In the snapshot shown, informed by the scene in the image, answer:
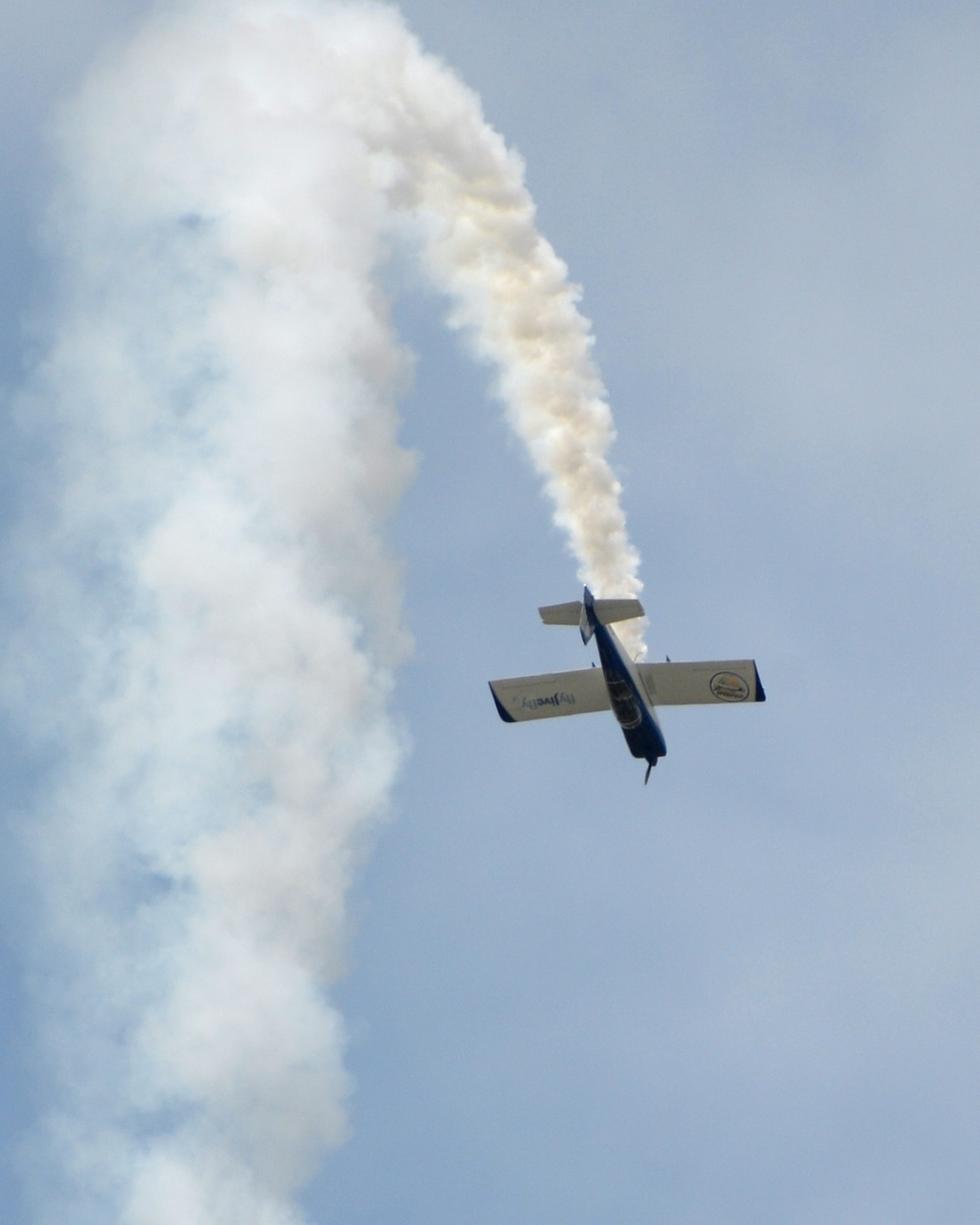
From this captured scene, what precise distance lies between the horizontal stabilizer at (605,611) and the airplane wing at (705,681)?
11.2 ft

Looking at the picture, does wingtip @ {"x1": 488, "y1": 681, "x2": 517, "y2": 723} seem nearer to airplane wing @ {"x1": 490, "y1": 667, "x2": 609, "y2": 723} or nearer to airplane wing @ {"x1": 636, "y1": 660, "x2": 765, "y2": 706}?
airplane wing @ {"x1": 490, "y1": 667, "x2": 609, "y2": 723}

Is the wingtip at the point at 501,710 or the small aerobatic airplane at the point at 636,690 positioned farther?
the wingtip at the point at 501,710

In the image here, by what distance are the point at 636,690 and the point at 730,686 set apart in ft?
11.7

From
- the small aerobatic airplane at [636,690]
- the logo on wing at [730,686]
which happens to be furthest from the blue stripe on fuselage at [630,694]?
the logo on wing at [730,686]

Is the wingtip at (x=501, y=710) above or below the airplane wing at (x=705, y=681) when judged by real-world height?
below

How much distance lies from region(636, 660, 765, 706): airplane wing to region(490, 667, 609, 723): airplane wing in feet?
5.47

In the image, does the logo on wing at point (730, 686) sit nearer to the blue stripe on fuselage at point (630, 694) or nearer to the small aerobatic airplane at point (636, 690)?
the small aerobatic airplane at point (636, 690)

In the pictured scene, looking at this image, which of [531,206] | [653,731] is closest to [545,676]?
[653,731]

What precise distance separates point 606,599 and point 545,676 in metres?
4.84

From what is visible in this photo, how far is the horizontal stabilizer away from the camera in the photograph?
69.1 m

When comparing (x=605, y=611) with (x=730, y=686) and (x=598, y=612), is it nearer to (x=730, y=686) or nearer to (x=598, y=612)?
(x=598, y=612)

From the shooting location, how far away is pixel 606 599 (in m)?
69.3

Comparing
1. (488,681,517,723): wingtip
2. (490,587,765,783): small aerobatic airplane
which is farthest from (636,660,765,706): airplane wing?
(488,681,517,723): wingtip

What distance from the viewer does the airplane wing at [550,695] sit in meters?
72.2
